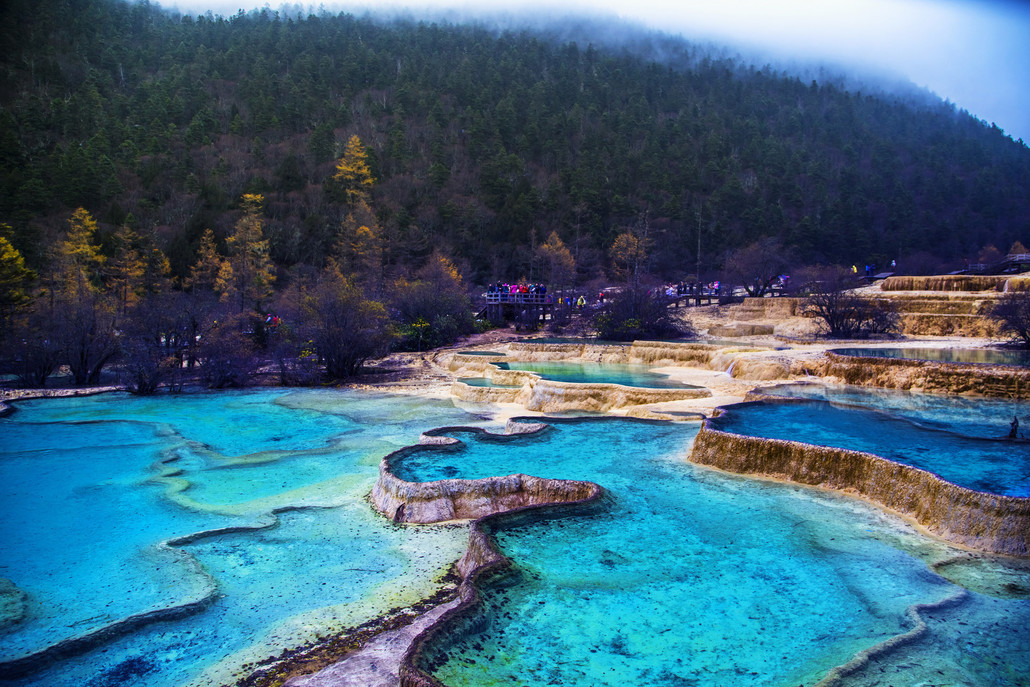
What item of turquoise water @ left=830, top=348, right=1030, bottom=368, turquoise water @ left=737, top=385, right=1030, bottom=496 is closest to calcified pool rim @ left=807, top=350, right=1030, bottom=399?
turquoise water @ left=737, top=385, right=1030, bottom=496

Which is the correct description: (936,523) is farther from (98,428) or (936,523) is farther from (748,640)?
(98,428)

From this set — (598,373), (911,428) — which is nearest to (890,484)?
(911,428)

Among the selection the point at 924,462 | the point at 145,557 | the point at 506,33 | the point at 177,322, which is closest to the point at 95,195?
the point at 177,322

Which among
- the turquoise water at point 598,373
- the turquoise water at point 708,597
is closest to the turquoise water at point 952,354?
the turquoise water at point 598,373

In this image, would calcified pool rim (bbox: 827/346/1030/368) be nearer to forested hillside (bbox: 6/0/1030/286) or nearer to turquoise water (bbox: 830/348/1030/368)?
turquoise water (bbox: 830/348/1030/368)

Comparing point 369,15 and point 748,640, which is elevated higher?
point 369,15
